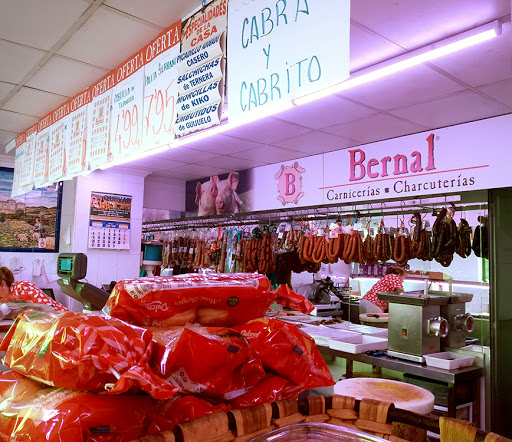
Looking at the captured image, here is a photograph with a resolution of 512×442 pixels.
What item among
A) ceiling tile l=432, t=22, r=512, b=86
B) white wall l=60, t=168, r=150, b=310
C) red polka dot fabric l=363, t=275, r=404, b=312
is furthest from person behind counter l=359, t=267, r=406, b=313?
ceiling tile l=432, t=22, r=512, b=86

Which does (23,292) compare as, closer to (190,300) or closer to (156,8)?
(156,8)

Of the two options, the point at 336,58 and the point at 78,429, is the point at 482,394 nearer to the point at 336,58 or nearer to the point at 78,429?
the point at 336,58

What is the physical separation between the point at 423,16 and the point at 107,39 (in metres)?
2.05

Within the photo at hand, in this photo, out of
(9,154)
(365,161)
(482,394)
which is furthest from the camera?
(9,154)

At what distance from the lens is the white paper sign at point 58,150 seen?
14.7 feet

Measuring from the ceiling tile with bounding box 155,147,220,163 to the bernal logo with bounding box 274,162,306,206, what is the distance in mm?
967

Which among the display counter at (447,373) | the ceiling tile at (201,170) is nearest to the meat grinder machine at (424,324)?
the display counter at (447,373)

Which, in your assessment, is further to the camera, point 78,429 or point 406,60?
point 406,60

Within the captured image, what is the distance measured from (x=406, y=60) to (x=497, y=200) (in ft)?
7.03

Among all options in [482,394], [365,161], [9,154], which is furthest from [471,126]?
[9,154]

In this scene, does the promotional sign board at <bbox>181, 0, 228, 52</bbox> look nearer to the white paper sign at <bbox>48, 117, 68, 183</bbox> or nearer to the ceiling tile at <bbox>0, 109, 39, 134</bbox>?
the white paper sign at <bbox>48, 117, 68, 183</bbox>

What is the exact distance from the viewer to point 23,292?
138 inches

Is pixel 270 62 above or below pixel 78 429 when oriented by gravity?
above

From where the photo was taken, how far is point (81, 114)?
4172mm
